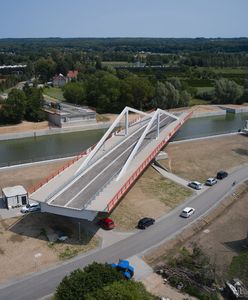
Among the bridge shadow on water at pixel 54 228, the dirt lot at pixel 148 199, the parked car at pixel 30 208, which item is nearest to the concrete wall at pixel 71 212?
the bridge shadow on water at pixel 54 228

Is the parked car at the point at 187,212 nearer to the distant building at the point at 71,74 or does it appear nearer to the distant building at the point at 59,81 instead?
the distant building at the point at 59,81

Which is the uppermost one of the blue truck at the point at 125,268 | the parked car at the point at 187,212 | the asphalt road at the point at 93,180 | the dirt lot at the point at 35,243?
the asphalt road at the point at 93,180

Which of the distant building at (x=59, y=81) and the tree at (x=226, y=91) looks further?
the distant building at (x=59, y=81)

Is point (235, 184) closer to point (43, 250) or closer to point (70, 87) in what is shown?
point (43, 250)

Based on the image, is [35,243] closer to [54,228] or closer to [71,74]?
[54,228]

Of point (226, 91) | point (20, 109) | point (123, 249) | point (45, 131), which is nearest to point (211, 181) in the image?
point (123, 249)
